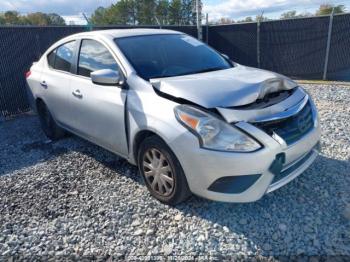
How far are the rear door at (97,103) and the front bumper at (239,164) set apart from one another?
0.92m

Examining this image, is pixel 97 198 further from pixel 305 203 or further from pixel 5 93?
pixel 5 93

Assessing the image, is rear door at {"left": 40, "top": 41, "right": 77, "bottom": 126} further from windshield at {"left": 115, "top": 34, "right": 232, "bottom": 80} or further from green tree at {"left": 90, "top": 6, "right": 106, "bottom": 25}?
green tree at {"left": 90, "top": 6, "right": 106, "bottom": 25}

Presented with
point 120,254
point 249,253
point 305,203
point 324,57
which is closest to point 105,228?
point 120,254

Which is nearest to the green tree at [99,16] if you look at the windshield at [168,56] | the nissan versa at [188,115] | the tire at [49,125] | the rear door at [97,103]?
the tire at [49,125]

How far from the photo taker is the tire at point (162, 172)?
111 inches

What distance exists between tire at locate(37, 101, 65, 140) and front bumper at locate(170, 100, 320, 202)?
2.97 meters

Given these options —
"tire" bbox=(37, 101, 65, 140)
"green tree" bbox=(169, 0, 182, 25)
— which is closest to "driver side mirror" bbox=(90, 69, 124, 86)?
"tire" bbox=(37, 101, 65, 140)

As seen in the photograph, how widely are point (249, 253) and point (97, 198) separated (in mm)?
1716

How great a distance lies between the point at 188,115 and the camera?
265 centimetres

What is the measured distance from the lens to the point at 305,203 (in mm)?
2975

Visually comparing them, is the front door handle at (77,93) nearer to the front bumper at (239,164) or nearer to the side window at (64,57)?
the side window at (64,57)

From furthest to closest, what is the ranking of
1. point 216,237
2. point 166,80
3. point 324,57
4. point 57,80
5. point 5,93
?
point 324,57, point 5,93, point 57,80, point 166,80, point 216,237

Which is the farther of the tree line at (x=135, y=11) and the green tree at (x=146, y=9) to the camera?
the green tree at (x=146, y=9)

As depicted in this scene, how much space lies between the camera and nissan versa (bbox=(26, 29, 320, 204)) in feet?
8.36
